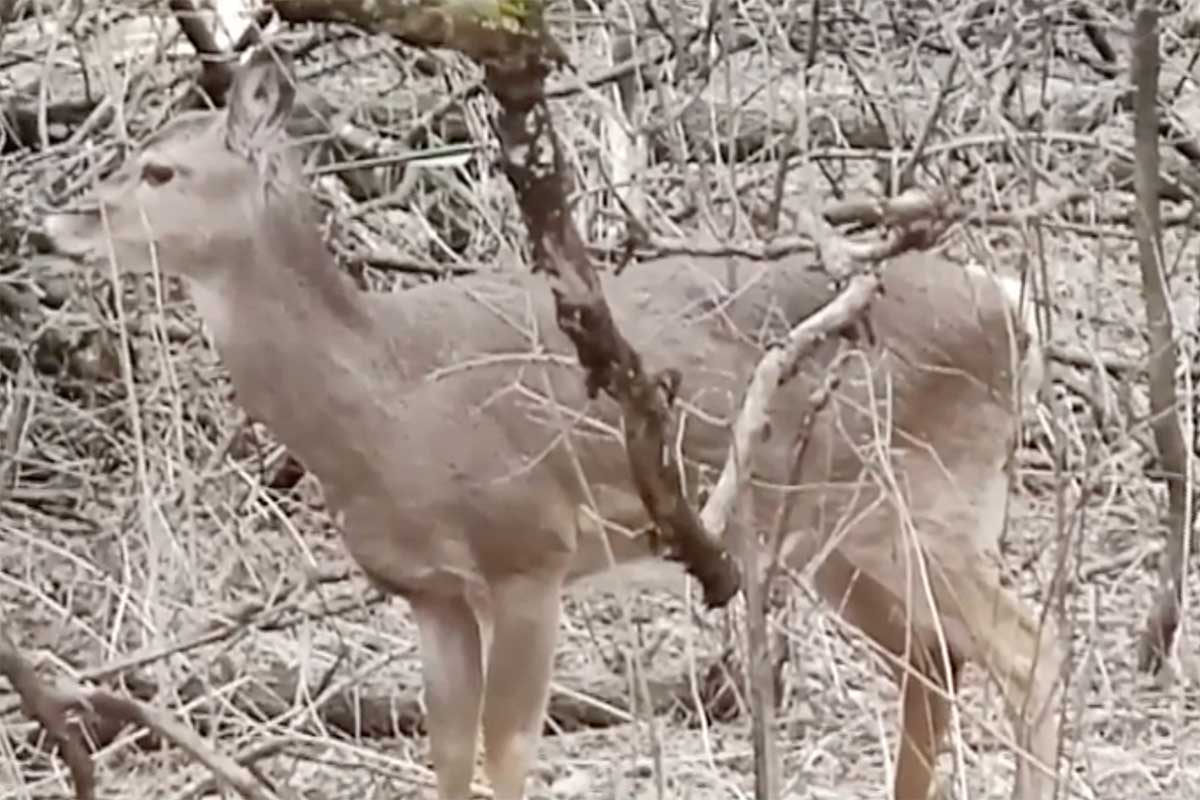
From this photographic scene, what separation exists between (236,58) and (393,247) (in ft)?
3.36

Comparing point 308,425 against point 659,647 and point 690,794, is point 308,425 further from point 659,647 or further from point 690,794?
point 659,647

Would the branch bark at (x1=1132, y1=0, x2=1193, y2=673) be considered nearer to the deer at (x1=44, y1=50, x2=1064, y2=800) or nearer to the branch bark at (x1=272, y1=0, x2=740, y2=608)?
the deer at (x1=44, y1=50, x2=1064, y2=800)

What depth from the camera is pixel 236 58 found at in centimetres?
485

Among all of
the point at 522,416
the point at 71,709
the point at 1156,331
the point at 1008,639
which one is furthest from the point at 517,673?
the point at 1156,331

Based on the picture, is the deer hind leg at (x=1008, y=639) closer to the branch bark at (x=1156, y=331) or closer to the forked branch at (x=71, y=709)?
the branch bark at (x=1156, y=331)

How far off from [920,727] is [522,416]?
94 cm

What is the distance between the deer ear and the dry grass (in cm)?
45

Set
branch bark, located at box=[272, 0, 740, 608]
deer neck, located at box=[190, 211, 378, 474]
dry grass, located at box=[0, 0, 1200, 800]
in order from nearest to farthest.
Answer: branch bark, located at box=[272, 0, 740, 608] → deer neck, located at box=[190, 211, 378, 474] → dry grass, located at box=[0, 0, 1200, 800]

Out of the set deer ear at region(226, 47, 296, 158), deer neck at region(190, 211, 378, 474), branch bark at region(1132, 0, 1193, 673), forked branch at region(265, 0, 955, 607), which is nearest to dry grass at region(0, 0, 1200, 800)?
branch bark at region(1132, 0, 1193, 673)

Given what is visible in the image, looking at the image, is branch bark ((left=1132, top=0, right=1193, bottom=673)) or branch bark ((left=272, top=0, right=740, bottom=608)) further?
branch bark ((left=1132, top=0, right=1193, bottom=673))

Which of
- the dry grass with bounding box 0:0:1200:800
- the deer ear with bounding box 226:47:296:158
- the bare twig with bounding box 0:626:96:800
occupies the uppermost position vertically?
the deer ear with bounding box 226:47:296:158

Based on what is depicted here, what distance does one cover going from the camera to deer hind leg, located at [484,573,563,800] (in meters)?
4.07

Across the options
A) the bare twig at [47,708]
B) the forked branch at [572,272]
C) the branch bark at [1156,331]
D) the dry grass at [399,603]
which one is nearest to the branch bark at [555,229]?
the forked branch at [572,272]

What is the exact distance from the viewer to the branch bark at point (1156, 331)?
4.61 m
